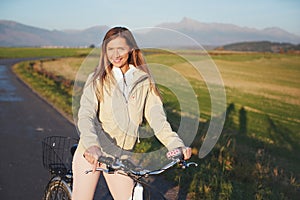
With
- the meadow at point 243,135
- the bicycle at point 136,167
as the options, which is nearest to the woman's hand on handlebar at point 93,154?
the bicycle at point 136,167

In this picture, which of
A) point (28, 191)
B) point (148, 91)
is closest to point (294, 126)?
point (28, 191)

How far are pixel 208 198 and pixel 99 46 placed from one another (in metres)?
2.74

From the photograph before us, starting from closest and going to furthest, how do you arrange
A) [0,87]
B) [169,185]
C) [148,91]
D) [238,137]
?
[148,91] → [169,185] → [238,137] → [0,87]

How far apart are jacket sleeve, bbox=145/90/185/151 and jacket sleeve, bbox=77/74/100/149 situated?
1.30ft

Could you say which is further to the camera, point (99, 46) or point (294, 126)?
point (294, 126)

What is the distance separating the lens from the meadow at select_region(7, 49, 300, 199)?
16.3 feet

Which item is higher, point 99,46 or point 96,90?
point 99,46

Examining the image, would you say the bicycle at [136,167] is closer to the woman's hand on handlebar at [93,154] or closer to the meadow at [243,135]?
the woman's hand on handlebar at [93,154]

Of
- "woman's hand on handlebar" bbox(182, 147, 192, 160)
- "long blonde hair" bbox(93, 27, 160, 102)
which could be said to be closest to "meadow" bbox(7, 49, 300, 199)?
"long blonde hair" bbox(93, 27, 160, 102)

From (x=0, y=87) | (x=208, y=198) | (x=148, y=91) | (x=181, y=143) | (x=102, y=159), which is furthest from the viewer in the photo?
(x=0, y=87)

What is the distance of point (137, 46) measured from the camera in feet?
8.81

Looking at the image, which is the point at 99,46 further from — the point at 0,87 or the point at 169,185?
the point at 0,87

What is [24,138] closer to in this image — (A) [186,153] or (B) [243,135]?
(A) [186,153]

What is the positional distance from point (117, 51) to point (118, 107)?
0.41 m
